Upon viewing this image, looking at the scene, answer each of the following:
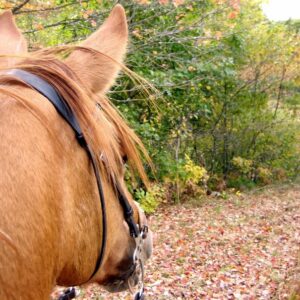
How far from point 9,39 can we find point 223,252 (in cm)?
728

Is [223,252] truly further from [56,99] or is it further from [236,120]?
[236,120]

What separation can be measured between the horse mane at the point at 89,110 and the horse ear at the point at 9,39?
0.14 m

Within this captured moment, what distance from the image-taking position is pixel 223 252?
809 cm

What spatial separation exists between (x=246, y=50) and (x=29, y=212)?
15072 millimetres

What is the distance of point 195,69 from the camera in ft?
31.5

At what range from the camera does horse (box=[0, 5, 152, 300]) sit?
87 centimetres

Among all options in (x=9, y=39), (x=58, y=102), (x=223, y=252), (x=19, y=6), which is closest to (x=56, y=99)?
(x=58, y=102)

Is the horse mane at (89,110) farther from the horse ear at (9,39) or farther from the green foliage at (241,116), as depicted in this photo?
the green foliage at (241,116)

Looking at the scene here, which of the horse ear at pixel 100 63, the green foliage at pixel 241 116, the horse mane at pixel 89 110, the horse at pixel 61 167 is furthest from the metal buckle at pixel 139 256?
the green foliage at pixel 241 116

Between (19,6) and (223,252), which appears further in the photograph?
(223,252)

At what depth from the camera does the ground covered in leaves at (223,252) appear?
5832 mm

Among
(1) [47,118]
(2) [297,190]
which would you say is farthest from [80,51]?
(2) [297,190]

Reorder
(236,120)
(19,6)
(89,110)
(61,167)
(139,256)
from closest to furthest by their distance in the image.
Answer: (61,167) < (89,110) < (139,256) < (19,6) < (236,120)

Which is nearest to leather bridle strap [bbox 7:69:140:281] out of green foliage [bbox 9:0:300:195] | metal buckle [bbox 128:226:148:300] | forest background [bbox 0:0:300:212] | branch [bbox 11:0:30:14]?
metal buckle [bbox 128:226:148:300]
